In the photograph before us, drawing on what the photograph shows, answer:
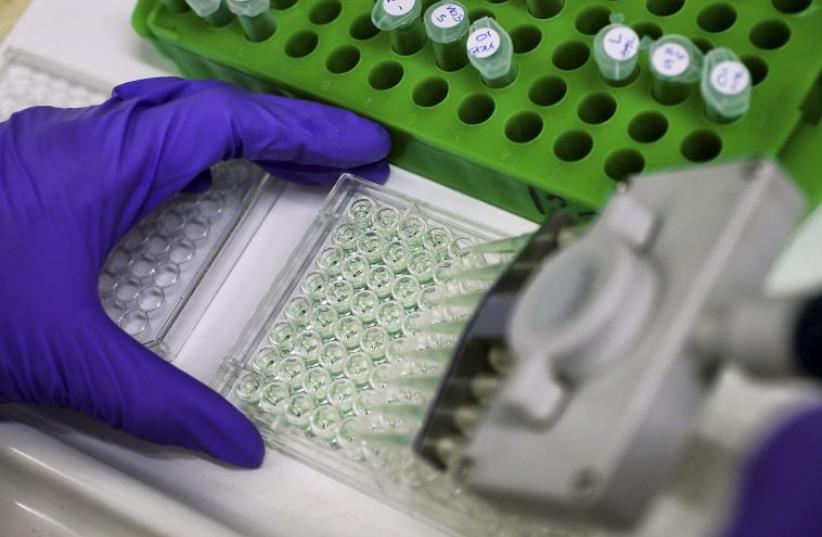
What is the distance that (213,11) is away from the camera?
102 cm

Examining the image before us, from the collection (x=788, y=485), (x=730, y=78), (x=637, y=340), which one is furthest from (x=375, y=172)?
(x=788, y=485)

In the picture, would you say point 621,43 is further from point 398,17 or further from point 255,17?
point 255,17

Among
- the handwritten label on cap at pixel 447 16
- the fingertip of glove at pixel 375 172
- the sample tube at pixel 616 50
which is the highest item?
the sample tube at pixel 616 50

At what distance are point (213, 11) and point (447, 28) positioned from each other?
0.29 metres

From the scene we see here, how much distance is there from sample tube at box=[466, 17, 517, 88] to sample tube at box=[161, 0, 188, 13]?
1.21 ft

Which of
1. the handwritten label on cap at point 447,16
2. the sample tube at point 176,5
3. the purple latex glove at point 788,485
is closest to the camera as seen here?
the purple latex glove at point 788,485

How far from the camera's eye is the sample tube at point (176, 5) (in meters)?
1.06

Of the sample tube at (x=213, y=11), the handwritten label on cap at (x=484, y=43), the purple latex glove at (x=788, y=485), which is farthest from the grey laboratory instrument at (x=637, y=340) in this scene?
the sample tube at (x=213, y=11)

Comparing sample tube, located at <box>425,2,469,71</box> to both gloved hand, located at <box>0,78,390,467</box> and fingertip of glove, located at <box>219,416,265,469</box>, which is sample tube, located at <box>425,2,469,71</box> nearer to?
gloved hand, located at <box>0,78,390,467</box>

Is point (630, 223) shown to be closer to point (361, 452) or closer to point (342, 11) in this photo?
point (361, 452)

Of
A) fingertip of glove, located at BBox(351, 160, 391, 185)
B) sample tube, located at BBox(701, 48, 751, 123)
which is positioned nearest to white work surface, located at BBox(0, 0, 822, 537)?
fingertip of glove, located at BBox(351, 160, 391, 185)

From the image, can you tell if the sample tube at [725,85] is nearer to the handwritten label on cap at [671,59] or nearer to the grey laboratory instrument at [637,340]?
the handwritten label on cap at [671,59]

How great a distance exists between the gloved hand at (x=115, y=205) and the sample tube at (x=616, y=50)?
0.24 meters

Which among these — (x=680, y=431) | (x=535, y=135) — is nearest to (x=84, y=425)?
(x=535, y=135)
